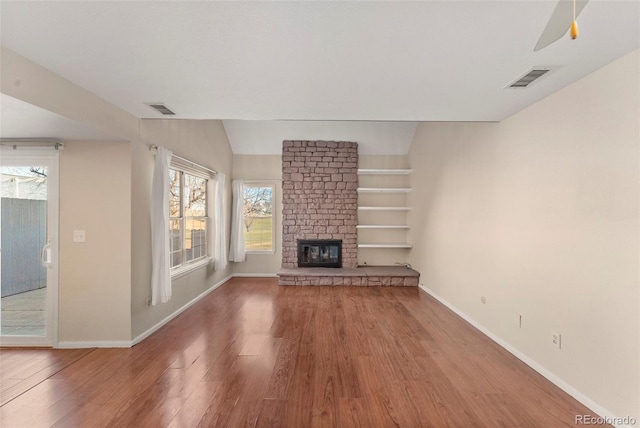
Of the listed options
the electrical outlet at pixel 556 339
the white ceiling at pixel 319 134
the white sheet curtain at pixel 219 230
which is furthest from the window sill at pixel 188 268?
the electrical outlet at pixel 556 339

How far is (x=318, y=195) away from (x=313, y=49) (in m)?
4.66

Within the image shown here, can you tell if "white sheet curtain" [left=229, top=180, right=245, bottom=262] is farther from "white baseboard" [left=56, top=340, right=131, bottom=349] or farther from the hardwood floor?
"white baseboard" [left=56, top=340, right=131, bottom=349]

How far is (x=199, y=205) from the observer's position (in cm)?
547

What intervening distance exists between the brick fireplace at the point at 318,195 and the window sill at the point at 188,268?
5.55 ft

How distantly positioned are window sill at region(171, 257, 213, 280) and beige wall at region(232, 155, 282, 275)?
54.9 inches

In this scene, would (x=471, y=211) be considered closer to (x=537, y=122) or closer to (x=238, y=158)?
(x=537, y=122)

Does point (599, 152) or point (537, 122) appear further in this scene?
point (537, 122)

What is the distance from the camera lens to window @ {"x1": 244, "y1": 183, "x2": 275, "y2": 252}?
22.6 feet

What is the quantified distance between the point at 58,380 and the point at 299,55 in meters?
3.24

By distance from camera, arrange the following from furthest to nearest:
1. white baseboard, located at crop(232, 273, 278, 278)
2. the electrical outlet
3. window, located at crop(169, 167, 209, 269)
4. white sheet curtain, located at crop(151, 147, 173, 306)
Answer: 1. white baseboard, located at crop(232, 273, 278, 278)
2. window, located at crop(169, 167, 209, 269)
3. white sheet curtain, located at crop(151, 147, 173, 306)
4. the electrical outlet

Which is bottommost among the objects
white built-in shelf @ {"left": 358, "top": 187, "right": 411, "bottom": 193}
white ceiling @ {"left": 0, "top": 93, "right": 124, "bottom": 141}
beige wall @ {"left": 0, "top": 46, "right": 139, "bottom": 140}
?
white built-in shelf @ {"left": 358, "top": 187, "right": 411, "bottom": 193}

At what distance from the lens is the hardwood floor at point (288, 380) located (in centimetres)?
213

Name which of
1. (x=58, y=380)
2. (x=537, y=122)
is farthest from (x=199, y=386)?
(x=537, y=122)

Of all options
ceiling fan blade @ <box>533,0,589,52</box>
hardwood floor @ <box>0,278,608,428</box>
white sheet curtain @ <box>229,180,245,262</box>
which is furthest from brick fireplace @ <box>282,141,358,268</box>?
ceiling fan blade @ <box>533,0,589,52</box>
